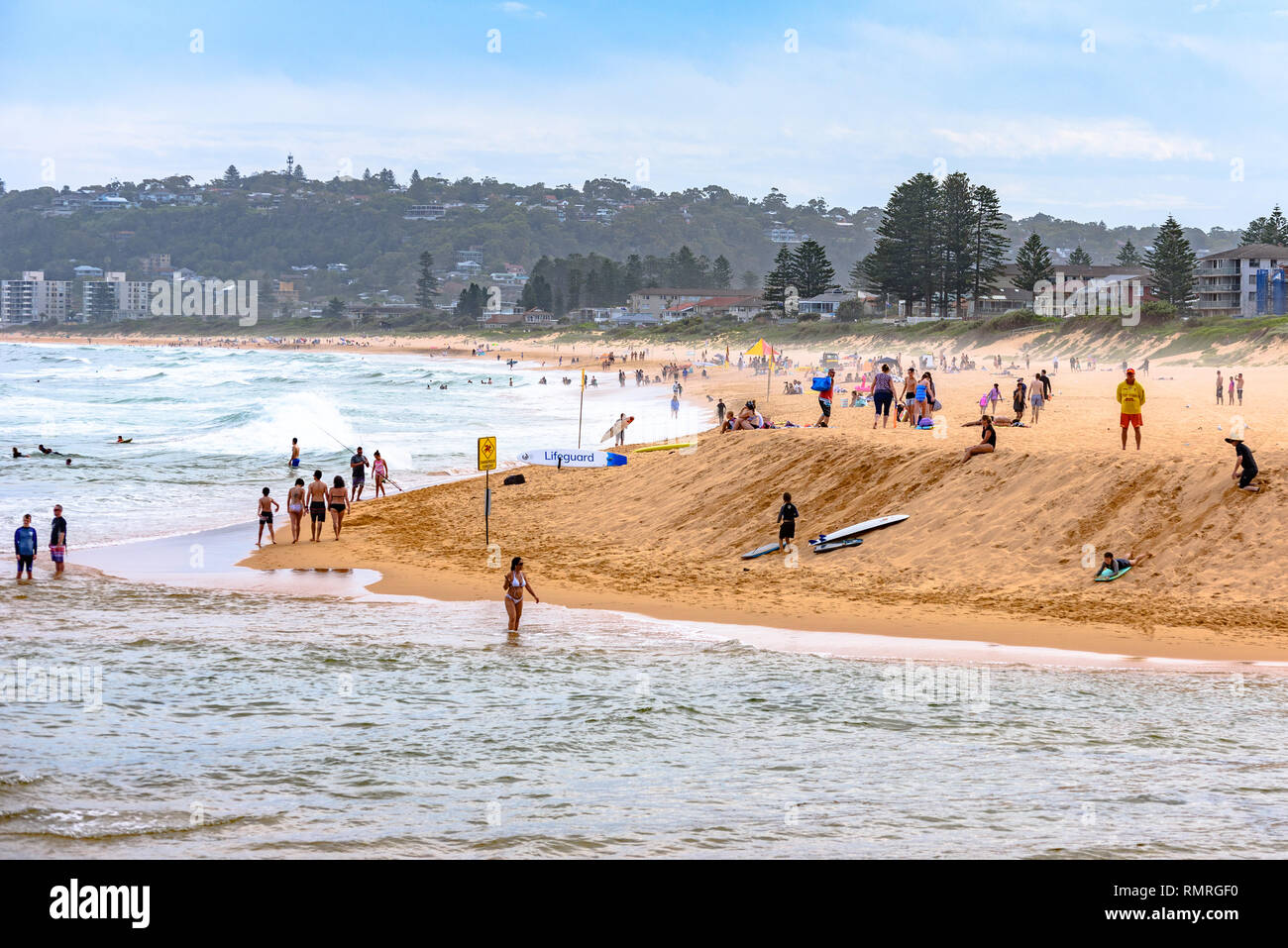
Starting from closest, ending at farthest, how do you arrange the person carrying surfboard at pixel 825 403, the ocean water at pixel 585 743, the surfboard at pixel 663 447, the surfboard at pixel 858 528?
the ocean water at pixel 585 743 < the surfboard at pixel 858 528 < the person carrying surfboard at pixel 825 403 < the surfboard at pixel 663 447

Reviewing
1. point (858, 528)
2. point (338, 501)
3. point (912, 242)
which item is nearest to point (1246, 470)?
point (858, 528)

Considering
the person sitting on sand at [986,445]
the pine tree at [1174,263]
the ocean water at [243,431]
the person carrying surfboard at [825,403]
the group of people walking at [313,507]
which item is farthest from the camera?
the pine tree at [1174,263]

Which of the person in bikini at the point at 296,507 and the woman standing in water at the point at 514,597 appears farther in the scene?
the person in bikini at the point at 296,507

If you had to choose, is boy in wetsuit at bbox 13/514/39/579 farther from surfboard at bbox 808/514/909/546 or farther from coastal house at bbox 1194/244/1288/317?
coastal house at bbox 1194/244/1288/317

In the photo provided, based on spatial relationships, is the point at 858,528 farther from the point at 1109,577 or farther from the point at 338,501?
the point at 338,501

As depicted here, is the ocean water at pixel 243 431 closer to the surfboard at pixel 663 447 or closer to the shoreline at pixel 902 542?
the surfboard at pixel 663 447

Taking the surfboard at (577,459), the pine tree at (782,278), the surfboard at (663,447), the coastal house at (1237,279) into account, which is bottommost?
the surfboard at (577,459)

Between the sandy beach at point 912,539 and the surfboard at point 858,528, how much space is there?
20cm

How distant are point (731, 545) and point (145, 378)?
88605 mm

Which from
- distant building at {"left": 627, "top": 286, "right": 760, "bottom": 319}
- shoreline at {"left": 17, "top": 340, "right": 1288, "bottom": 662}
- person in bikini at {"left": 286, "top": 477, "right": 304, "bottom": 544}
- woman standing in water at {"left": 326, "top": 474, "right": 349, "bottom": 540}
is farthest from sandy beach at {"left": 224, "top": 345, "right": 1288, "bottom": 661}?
distant building at {"left": 627, "top": 286, "right": 760, "bottom": 319}

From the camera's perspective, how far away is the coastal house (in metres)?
80.9

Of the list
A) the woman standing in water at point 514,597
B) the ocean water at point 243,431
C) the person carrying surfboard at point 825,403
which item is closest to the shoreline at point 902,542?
the woman standing in water at point 514,597

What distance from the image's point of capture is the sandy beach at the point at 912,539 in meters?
15.2

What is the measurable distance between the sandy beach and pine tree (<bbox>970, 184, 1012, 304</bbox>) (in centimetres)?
7329
